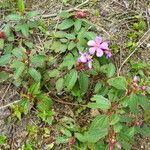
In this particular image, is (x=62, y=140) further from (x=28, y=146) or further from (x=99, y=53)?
Result: (x=99, y=53)

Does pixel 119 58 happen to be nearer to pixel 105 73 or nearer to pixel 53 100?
pixel 105 73

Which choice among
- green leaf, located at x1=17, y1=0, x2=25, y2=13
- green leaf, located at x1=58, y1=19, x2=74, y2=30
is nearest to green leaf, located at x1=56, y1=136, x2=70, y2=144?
green leaf, located at x1=58, y1=19, x2=74, y2=30

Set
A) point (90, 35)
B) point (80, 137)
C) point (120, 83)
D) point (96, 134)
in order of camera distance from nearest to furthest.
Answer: point (96, 134)
point (120, 83)
point (80, 137)
point (90, 35)

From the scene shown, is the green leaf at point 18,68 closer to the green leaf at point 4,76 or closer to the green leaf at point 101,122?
the green leaf at point 4,76

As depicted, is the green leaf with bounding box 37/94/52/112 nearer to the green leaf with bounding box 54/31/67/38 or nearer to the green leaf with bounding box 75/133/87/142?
the green leaf with bounding box 75/133/87/142

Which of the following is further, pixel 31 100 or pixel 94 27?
pixel 94 27

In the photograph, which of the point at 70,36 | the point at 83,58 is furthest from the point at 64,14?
the point at 83,58

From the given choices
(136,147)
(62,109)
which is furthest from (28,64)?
(136,147)
